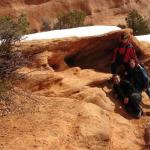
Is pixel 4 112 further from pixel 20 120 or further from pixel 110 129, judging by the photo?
pixel 110 129

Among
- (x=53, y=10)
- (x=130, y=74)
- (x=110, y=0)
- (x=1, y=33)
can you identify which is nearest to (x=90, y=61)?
(x=130, y=74)

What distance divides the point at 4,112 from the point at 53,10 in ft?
74.3

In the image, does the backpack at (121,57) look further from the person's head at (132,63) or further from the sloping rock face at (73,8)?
the sloping rock face at (73,8)

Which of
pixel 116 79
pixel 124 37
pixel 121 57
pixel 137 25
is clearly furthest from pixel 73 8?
pixel 116 79

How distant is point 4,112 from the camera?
805 cm

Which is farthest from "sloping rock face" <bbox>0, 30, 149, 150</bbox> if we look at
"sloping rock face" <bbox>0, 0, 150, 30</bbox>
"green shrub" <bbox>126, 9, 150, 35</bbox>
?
"sloping rock face" <bbox>0, 0, 150, 30</bbox>

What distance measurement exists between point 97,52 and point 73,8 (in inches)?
763

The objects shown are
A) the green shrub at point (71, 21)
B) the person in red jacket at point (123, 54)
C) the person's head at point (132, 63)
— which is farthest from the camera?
the green shrub at point (71, 21)

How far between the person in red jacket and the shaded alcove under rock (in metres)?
0.65

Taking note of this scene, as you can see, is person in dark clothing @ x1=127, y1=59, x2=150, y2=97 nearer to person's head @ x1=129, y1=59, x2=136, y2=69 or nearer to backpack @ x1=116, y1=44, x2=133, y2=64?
person's head @ x1=129, y1=59, x2=136, y2=69

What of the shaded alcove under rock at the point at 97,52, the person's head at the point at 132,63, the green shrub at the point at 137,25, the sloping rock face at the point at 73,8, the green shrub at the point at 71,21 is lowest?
the sloping rock face at the point at 73,8

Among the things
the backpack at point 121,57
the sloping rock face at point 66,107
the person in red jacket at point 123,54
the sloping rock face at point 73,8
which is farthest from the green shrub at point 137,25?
the backpack at point 121,57

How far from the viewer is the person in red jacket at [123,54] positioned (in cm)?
1038

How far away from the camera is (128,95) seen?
9969 mm
